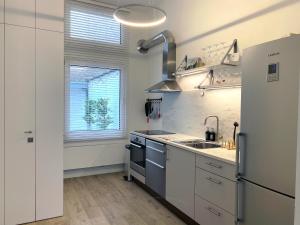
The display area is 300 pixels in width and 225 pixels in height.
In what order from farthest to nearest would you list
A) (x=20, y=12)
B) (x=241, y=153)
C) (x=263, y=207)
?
(x=20, y=12) → (x=241, y=153) → (x=263, y=207)

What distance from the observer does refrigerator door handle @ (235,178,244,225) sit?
2.11 m

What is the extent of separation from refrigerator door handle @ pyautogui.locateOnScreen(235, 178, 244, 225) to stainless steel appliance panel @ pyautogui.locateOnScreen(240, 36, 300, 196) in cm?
11

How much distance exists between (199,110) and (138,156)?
4.29ft

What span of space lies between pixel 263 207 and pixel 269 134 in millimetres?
593

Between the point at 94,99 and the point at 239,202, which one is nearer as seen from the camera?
the point at 239,202

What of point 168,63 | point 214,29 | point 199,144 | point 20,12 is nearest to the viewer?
point 20,12

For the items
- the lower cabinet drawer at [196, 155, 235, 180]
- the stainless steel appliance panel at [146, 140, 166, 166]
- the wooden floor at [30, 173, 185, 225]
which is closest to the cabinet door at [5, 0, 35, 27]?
the stainless steel appliance panel at [146, 140, 166, 166]

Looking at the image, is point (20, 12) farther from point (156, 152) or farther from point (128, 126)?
point (128, 126)

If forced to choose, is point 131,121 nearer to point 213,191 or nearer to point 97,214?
point 97,214

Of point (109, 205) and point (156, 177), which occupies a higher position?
point (156, 177)

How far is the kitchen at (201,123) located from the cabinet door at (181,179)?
0.01 metres

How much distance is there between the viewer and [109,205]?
11.1 ft

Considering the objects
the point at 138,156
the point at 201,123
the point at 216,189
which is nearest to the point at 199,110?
the point at 201,123

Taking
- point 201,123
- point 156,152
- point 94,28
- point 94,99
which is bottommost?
point 156,152
